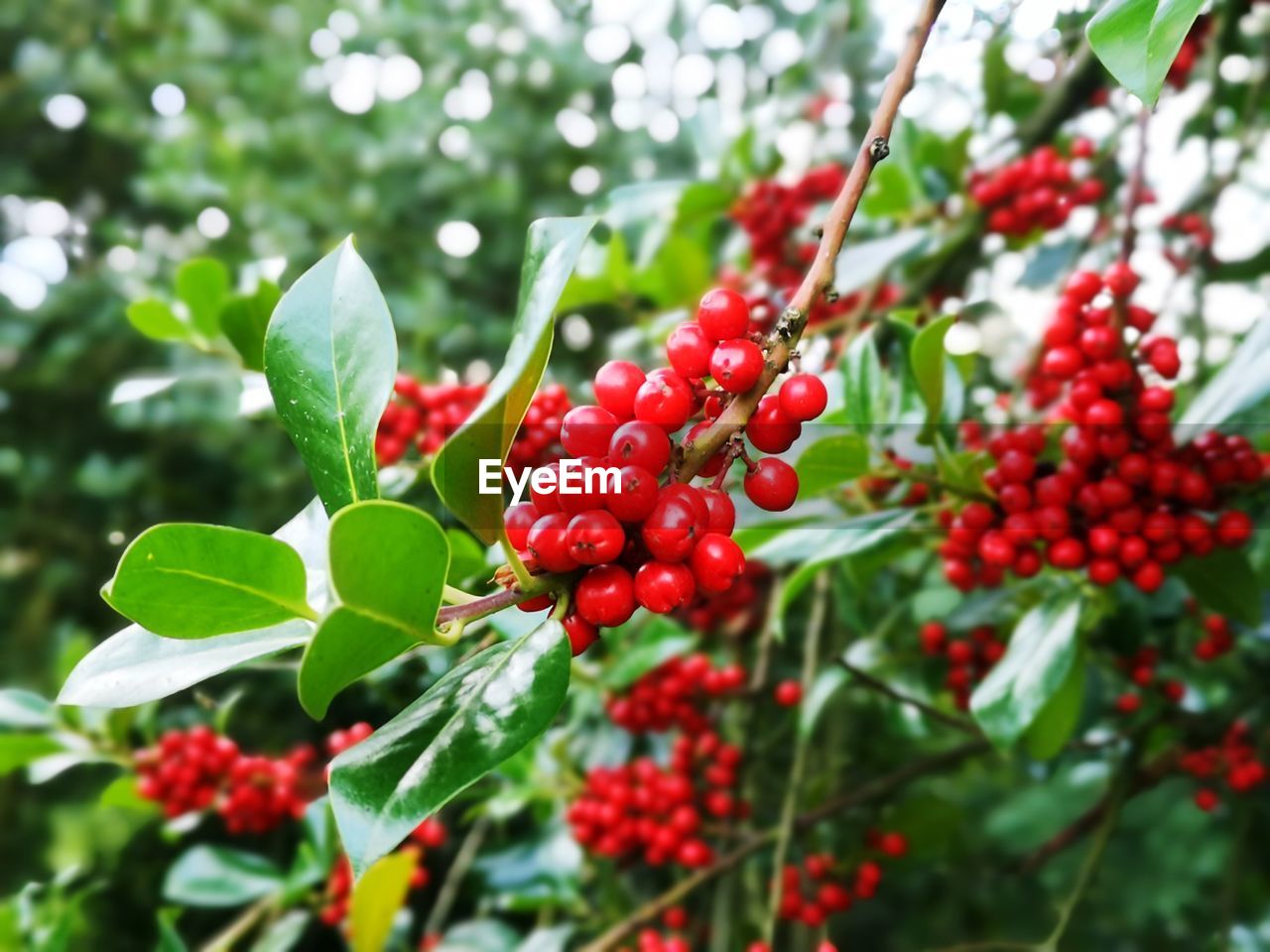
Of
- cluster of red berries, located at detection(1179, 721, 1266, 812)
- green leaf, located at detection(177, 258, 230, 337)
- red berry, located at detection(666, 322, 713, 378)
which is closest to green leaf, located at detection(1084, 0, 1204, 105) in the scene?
red berry, located at detection(666, 322, 713, 378)

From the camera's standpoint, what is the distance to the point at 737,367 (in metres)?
0.52

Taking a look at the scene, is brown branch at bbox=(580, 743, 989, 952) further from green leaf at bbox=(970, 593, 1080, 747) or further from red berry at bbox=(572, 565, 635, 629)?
Answer: red berry at bbox=(572, 565, 635, 629)

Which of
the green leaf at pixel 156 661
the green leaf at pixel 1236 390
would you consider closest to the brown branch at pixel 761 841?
the green leaf at pixel 1236 390

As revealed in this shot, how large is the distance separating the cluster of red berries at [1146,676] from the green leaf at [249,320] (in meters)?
1.26

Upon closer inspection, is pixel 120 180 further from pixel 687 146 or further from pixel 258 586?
pixel 258 586

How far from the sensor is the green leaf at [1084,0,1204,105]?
1.86ft

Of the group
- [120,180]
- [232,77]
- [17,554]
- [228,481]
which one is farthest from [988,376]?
[120,180]

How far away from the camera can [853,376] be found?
39.5 inches

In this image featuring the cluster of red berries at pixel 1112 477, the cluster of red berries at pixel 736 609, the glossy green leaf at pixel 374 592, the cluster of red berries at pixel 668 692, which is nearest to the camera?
the glossy green leaf at pixel 374 592

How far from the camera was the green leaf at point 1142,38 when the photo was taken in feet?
1.86

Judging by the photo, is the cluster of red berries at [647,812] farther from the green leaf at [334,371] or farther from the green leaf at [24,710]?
the green leaf at [334,371]

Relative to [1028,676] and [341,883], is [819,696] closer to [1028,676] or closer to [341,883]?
[1028,676]

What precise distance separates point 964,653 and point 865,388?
0.64 metres

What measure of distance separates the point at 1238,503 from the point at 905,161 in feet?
2.64
